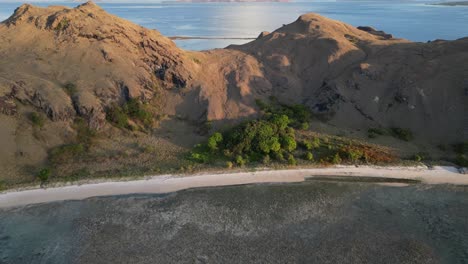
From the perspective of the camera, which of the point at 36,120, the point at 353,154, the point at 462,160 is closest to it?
the point at 462,160

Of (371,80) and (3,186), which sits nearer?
(3,186)

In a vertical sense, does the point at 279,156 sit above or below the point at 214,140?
below

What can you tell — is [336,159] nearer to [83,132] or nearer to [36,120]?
[83,132]

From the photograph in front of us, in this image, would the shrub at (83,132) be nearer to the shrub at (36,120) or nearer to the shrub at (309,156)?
the shrub at (36,120)

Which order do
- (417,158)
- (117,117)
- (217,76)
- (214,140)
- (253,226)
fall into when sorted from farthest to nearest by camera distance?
(217,76) < (117,117) < (214,140) < (417,158) < (253,226)

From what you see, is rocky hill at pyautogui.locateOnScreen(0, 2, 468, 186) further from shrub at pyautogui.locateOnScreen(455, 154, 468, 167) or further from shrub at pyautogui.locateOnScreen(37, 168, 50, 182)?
shrub at pyautogui.locateOnScreen(455, 154, 468, 167)

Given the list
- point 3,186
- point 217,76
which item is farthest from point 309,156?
point 3,186

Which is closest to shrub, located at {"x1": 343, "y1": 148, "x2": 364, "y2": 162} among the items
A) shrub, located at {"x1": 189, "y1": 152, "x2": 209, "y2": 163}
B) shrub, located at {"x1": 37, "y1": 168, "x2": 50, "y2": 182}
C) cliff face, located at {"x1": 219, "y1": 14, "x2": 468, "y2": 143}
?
cliff face, located at {"x1": 219, "y1": 14, "x2": 468, "y2": 143}
